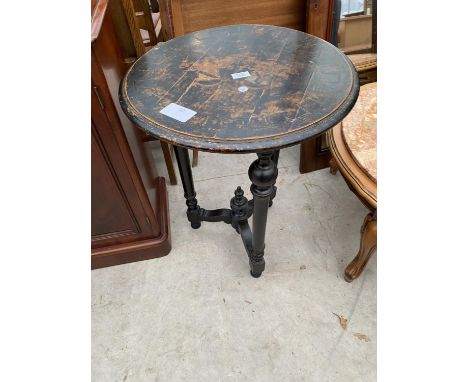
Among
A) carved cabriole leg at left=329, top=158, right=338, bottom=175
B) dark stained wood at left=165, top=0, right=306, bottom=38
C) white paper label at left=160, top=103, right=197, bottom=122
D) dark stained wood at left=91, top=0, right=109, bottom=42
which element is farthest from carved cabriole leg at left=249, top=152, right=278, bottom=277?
dark stained wood at left=165, top=0, right=306, bottom=38

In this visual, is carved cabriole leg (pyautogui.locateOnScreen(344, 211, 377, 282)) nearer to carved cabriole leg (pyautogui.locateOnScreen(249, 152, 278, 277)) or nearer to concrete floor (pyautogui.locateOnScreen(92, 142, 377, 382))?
concrete floor (pyautogui.locateOnScreen(92, 142, 377, 382))

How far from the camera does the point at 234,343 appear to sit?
148 centimetres

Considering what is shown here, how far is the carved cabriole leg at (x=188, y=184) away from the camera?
155 cm

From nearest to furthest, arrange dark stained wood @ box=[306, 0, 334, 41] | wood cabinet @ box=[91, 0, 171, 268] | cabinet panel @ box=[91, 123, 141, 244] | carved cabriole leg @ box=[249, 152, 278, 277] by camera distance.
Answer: carved cabriole leg @ box=[249, 152, 278, 277] → wood cabinet @ box=[91, 0, 171, 268] → cabinet panel @ box=[91, 123, 141, 244] → dark stained wood @ box=[306, 0, 334, 41]

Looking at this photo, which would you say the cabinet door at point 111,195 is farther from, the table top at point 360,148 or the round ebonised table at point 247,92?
the table top at point 360,148

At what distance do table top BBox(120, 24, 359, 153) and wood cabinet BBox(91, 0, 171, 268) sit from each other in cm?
14

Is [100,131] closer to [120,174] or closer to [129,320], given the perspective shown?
[120,174]

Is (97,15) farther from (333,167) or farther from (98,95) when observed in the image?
(333,167)

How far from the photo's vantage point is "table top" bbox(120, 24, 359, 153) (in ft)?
3.11

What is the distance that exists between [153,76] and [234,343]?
3.82 feet

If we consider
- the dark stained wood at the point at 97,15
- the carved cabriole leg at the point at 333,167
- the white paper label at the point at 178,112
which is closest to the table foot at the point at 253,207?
the white paper label at the point at 178,112

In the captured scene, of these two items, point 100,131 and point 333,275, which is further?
point 333,275

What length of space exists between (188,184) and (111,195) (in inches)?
14.8
